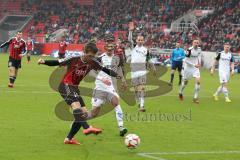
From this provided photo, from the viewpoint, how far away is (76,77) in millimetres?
12312

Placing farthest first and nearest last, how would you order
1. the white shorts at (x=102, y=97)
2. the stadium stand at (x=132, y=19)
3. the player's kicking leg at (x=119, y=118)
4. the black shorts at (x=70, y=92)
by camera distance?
1. the stadium stand at (x=132, y=19)
2. the white shorts at (x=102, y=97)
3. the player's kicking leg at (x=119, y=118)
4. the black shorts at (x=70, y=92)

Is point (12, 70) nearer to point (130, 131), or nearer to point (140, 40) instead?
point (140, 40)

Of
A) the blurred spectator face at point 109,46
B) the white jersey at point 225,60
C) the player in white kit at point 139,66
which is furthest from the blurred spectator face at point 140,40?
the blurred spectator face at point 109,46

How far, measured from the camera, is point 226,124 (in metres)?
16.3

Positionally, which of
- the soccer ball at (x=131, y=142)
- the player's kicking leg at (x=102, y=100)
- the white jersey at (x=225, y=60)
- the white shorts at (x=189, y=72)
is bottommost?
the white shorts at (x=189, y=72)

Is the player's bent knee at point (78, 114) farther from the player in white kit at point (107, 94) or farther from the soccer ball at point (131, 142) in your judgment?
the player in white kit at point (107, 94)

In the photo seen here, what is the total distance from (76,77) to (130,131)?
8.89ft

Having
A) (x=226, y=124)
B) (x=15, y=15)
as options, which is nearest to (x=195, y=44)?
(x=226, y=124)

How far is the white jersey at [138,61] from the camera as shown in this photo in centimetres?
2000

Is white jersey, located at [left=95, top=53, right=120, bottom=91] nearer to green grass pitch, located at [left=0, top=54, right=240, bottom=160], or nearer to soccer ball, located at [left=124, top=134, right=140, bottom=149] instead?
green grass pitch, located at [left=0, top=54, right=240, bottom=160]

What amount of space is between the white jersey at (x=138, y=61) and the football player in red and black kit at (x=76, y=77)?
754cm

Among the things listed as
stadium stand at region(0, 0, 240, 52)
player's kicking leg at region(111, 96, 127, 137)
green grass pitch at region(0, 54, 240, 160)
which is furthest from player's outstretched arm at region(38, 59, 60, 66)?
stadium stand at region(0, 0, 240, 52)

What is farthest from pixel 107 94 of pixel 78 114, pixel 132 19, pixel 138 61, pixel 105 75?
pixel 132 19

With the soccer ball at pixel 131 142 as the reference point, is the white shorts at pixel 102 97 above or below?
above
